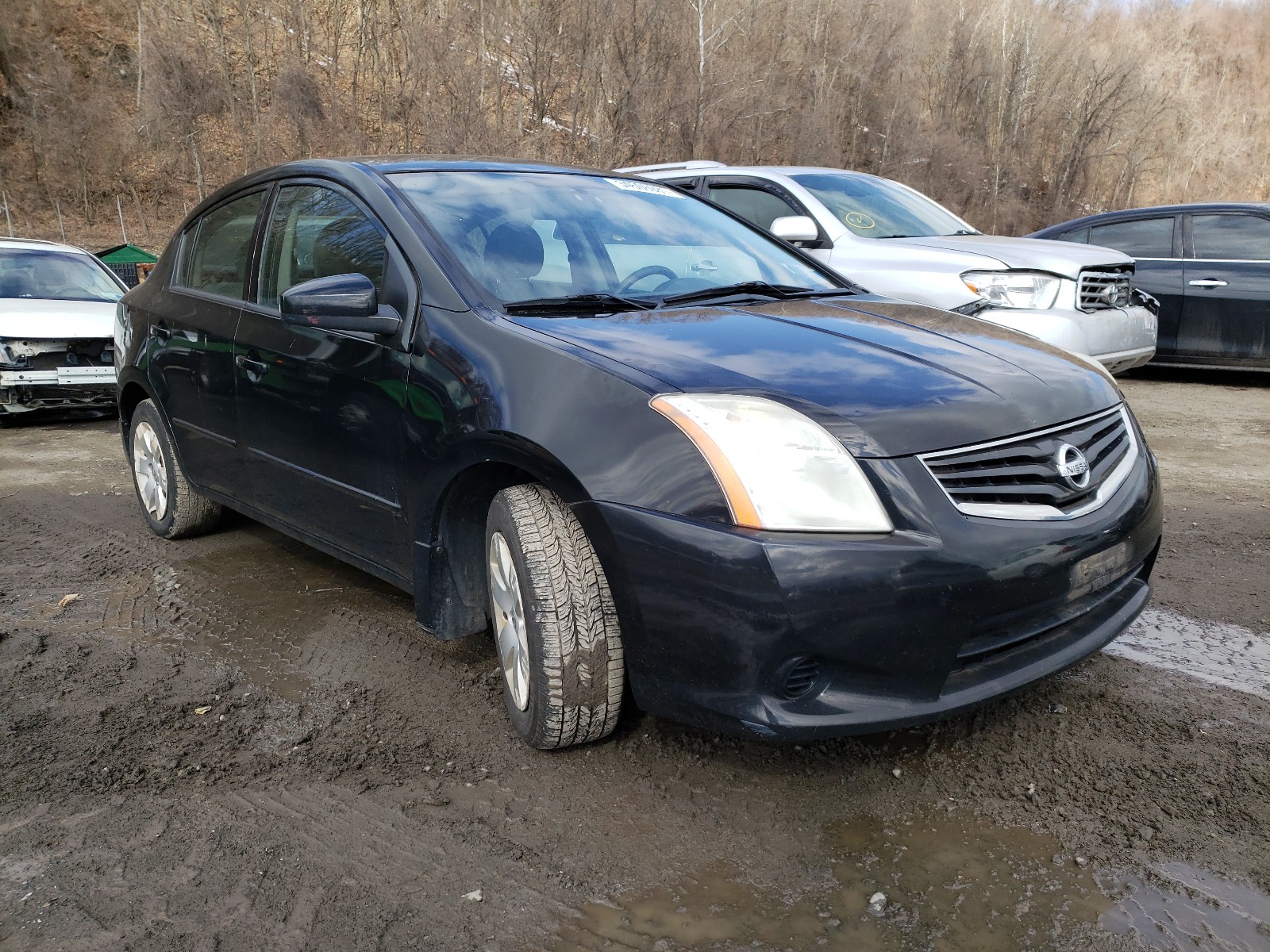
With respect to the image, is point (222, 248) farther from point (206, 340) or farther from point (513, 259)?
point (513, 259)

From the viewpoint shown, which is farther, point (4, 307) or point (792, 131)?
point (792, 131)

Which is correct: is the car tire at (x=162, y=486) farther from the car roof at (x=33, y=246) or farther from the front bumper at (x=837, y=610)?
the car roof at (x=33, y=246)

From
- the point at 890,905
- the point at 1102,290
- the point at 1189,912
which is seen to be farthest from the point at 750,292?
the point at 1102,290

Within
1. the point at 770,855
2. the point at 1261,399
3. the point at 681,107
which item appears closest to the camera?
the point at 770,855

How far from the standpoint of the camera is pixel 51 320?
8461mm

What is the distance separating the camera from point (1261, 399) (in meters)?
8.45

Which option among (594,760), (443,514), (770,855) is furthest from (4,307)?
(770,855)

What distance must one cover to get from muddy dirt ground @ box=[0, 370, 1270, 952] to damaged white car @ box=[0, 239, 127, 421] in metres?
5.42

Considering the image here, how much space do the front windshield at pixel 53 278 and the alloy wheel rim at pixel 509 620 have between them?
7.96m

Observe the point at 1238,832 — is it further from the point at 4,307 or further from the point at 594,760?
the point at 4,307

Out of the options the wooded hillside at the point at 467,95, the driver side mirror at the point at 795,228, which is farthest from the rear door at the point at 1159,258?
the wooded hillside at the point at 467,95

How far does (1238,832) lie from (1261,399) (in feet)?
24.2

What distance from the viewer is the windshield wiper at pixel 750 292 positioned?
3189mm

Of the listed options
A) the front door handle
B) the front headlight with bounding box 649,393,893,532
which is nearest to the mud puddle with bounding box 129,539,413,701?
the front door handle
